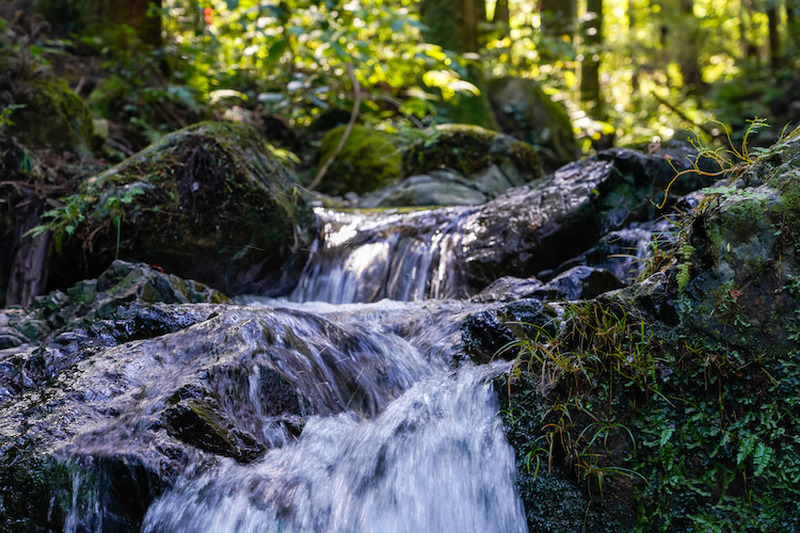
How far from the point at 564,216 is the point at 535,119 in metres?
7.63

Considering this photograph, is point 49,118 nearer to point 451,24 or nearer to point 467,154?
point 467,154

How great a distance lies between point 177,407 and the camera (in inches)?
97.6

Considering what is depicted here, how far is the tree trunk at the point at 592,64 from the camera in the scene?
42.3ft

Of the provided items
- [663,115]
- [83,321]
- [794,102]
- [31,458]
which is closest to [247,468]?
[31,458]

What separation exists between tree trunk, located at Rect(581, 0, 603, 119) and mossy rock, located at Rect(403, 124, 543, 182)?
5.09 m

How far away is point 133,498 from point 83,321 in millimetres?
1475

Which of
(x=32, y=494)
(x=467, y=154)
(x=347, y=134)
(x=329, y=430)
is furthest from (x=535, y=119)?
(x=32, y=494)

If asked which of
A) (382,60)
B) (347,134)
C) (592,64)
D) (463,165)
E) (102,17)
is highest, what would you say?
(102,17)

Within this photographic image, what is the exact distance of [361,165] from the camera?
9.48m

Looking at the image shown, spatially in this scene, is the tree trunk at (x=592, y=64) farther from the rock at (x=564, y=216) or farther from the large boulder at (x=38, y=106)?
the large boulder at (x=38, y=106)

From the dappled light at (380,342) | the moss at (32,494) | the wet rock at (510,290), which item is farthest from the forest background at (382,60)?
the moss at (32,494)

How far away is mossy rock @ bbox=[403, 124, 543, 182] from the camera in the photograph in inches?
340

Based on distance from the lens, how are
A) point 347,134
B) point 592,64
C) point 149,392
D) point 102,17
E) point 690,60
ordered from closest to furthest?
point 149,392
point 347,134
point 102,17
point 592,64
point 690,60

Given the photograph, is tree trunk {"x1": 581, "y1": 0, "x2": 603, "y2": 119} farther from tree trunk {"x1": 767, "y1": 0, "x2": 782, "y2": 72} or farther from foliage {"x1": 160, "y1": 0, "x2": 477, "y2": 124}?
tree trunk {"x1": 767, "y1": 0, "x2": 782, "y2": 72}
